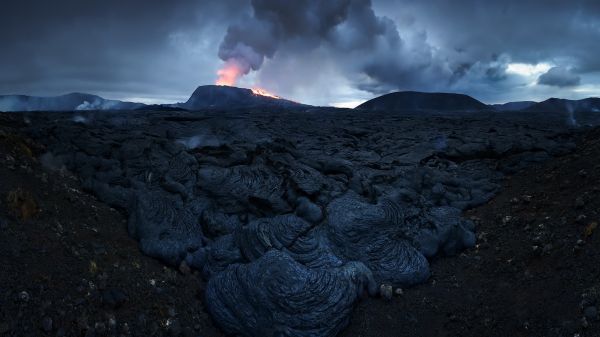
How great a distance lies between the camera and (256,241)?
10.8 metres

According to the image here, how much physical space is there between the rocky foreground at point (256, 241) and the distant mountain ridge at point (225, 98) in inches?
2935

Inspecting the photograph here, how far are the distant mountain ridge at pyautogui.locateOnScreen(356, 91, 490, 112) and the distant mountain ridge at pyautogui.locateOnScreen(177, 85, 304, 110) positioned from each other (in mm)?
43350

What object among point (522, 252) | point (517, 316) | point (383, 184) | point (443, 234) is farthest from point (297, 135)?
point (517, 316)

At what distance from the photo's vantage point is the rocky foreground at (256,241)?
762cm

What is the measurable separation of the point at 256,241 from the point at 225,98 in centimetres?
9787

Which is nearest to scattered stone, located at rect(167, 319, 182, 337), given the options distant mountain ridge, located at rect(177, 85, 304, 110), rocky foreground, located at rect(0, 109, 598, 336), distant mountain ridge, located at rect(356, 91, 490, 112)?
rocky foreground, located at rect(0, 109, 598, 336)

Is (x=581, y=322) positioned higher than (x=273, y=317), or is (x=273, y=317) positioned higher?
(x=581, y=322)

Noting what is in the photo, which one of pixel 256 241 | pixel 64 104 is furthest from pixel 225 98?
pixel 256 241

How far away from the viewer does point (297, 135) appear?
75.4ft

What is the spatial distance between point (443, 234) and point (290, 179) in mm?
5712

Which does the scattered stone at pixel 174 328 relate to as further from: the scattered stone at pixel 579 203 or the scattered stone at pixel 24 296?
the scattered stone at pixel 579 203

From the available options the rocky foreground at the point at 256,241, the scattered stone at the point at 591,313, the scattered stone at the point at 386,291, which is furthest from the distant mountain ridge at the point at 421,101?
the scattered stone at the point at 591,313

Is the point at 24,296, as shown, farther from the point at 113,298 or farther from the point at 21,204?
the point at 21,204

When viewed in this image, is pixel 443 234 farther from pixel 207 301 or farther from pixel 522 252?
pixel 207 301
